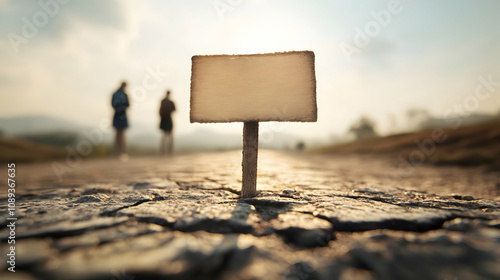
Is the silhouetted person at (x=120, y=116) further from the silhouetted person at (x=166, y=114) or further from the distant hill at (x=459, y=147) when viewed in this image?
the distant hill at (x=459, y=147)

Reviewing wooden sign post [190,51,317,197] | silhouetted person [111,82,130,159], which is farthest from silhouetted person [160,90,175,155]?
wooden sign post [190,51,317,197]

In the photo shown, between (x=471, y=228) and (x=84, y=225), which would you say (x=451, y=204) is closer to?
(x=471, y=228)

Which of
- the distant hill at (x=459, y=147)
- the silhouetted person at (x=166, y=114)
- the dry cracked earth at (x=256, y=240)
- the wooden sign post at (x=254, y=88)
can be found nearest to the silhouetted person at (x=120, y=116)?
the silhouetted person at (x=166, y=114)

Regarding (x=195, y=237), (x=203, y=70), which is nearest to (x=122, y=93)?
(x=203, y=70)

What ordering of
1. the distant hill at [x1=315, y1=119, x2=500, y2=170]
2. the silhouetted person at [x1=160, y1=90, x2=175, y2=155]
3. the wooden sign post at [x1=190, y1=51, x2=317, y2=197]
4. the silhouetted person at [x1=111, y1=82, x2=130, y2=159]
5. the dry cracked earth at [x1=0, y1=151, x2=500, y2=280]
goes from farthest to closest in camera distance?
1. the silhouetted person at [x1=160, y1=90, x2=175, y2=155]
2. the distant hill at [x1=315, y1=119, x2=500, y2=170]
3. the silhouetted person at [x1=111, y1=82, x2=130, y2=159]
4. the wooden sign post at [x1=190, y1=51, x2=317, y2=197]
5. the dry cracked earth at [x1=0, y1=151, x2=500, y2=280]

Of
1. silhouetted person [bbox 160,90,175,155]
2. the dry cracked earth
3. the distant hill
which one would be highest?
silhouetted person [bbox 160,90,175,155]

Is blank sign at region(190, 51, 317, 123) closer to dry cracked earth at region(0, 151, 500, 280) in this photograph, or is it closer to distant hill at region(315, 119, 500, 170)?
dry cracked earth at region(0, 151, 500, 280)
